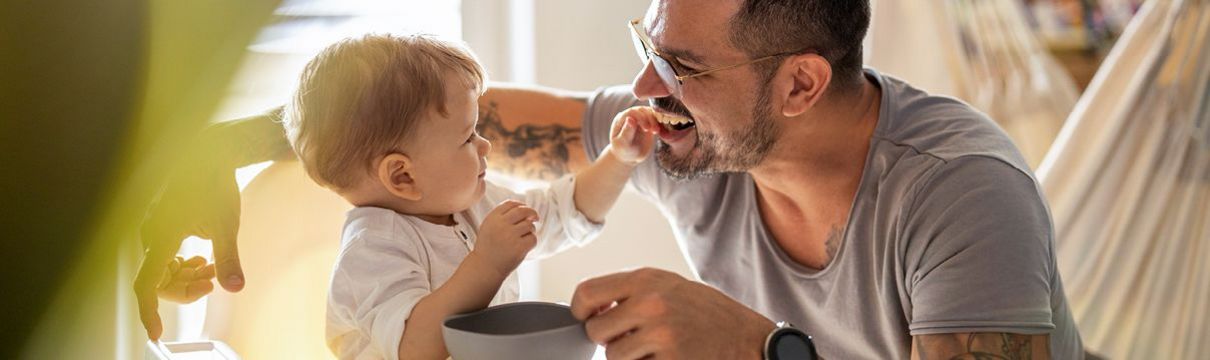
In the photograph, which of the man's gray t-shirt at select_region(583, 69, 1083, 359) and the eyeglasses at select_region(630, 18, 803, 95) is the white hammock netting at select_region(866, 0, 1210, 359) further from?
the eyeglasses at select_region(630, 18, 803, 95)

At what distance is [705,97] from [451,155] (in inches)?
16.5

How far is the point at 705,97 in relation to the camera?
57.5 inches

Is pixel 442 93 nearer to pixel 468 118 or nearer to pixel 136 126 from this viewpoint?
pixel 468 118

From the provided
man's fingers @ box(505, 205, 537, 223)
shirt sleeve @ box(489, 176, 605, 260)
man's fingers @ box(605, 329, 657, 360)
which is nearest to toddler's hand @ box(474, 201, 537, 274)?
man's fingers @ box(505, 205, 537, 223)

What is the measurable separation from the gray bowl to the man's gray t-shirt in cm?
44

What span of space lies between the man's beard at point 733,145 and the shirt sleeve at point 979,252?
232 millimetres

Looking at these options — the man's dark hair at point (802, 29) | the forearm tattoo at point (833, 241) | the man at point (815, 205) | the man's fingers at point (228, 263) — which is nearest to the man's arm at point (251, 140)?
the man at point (815, 205)

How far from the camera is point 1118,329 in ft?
7.68

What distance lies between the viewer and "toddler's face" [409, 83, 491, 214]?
1.14 meters

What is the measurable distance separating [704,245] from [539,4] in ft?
2.99

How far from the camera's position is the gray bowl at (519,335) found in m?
0.90

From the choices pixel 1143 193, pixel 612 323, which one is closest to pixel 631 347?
pixel 612 323

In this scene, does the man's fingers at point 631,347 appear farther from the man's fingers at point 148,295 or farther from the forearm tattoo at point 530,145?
the forearm tattoo at point 530,145

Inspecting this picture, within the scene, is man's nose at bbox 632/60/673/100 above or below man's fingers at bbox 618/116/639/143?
above
